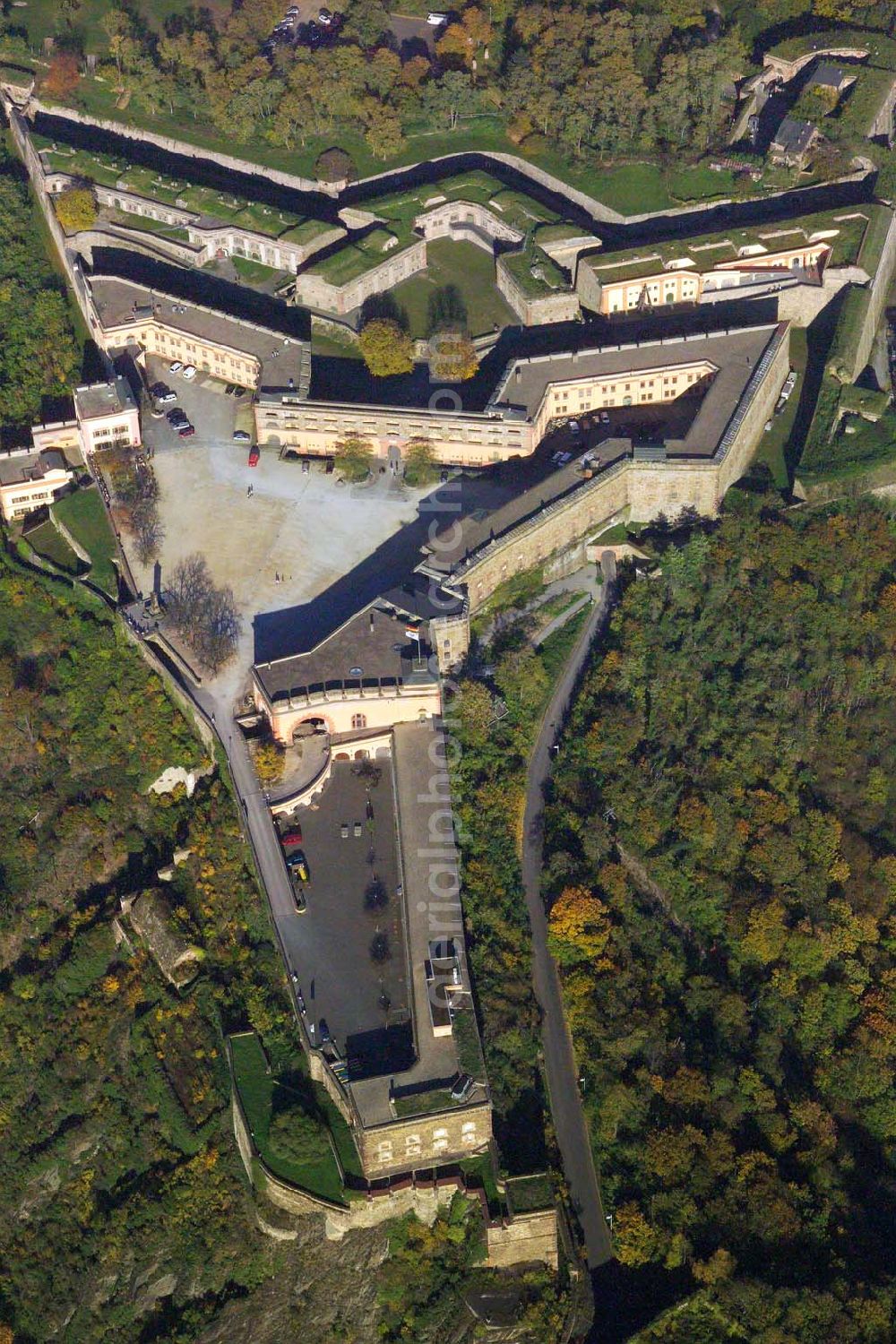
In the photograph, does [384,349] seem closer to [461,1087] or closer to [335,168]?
[335,168]

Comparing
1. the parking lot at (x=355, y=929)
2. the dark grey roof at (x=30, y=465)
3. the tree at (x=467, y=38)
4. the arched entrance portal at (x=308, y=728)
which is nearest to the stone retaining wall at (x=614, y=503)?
the arched entrance portal at (x=308, y=728)

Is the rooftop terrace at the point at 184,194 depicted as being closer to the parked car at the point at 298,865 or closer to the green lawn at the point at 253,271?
the green lawn at the point at 253,271

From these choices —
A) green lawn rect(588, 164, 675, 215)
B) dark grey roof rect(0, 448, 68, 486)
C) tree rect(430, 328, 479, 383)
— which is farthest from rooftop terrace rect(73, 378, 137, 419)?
green lawn rect(588, 164, 675, 215)

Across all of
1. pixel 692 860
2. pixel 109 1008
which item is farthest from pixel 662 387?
pixel 109 1008

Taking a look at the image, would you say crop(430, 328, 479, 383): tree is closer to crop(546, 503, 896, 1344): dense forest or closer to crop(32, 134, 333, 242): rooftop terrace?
crop(32, 134, 333, 242): rooftop terrace

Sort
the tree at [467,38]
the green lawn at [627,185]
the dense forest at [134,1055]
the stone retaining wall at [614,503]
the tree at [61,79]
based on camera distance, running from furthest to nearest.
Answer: the tree at [467,38]
the tree at [61,79]
the green lawn at [627,185]
the stone retaining wall at [614,503]
the dense forest at [134,1055]

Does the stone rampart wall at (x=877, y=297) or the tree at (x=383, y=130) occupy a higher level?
the tree at (x=383, y=130)

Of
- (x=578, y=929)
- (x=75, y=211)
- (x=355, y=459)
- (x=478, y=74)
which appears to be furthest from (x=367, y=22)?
(x=578, y=929)
